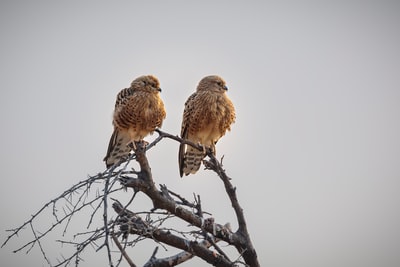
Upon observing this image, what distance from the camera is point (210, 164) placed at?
5.63 metres

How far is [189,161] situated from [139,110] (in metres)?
1.48

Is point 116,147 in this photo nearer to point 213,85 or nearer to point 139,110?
point 139,110

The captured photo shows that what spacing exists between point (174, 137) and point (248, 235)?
111cm

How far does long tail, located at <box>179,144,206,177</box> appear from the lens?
27.1ft

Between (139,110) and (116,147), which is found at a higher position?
(139,110)

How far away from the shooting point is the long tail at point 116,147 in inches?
302

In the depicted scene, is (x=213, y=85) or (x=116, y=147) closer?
(x=116, y=147)

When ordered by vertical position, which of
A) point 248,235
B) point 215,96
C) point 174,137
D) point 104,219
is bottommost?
point 104,219

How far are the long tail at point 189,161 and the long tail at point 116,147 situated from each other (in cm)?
94

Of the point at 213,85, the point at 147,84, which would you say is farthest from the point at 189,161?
the point at 147,84

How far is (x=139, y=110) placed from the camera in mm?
7203

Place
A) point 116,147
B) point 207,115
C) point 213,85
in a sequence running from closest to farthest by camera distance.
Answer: point 207,115 → point 116,147 → point 213,85

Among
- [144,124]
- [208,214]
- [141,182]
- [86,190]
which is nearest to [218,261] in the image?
A: [208,214]

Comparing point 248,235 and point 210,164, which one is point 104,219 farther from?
point 210,164
